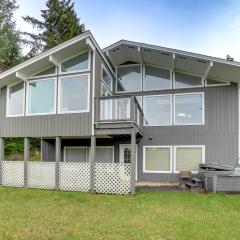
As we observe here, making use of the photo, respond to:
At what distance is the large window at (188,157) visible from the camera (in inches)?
537

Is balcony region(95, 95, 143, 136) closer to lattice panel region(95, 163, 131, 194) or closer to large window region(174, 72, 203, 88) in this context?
lattice panel region(95, 163, 131, 194)

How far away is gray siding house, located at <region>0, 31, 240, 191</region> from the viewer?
437 inches

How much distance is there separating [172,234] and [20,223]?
3218mm

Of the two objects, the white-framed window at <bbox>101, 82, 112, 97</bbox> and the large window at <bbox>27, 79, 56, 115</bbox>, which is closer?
the large window at <bbox>27, 79, 56, 115</bbox>

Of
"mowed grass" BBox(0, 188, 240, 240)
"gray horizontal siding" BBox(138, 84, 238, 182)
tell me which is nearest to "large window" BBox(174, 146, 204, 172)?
"gray horizontal siding" BBox(138, 84, 238, 182)

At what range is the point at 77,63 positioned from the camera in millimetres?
11688

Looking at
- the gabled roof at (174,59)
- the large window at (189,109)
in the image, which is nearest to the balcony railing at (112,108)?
the gabled roof at (174,59)

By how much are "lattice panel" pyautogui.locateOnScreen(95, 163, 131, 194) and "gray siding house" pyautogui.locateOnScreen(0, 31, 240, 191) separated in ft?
1.11

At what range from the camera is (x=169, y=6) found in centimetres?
1942

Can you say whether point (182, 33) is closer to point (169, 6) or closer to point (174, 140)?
point (169, 6)

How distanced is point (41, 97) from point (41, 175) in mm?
3177

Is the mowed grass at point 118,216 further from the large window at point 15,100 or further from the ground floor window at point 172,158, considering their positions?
the large window at point 15,100

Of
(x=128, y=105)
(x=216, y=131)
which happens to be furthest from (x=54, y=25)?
(x=216, y=131)

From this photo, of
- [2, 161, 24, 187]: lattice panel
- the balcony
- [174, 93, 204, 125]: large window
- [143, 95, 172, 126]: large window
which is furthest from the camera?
[143, 95, 172, 126]: large window
